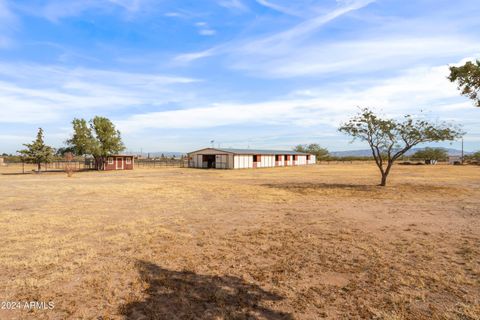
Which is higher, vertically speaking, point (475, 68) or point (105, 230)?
point (475, 68)

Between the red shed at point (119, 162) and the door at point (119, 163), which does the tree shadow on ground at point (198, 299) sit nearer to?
the red shed at point (119, 162)

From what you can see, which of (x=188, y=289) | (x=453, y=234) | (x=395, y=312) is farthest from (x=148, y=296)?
(x=453, y=234)

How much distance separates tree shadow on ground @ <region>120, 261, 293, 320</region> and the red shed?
4813 centimetres

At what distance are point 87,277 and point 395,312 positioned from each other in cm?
606

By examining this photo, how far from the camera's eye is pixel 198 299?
17.7 ft

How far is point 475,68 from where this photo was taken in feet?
31.5

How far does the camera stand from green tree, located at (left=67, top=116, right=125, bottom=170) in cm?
4634

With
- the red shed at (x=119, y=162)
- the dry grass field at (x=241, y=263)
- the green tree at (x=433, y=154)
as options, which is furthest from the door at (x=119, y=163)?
→ the green tree at (x=433, y=154)

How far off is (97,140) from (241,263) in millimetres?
46987

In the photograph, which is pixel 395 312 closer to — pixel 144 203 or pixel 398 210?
pixel 398 210

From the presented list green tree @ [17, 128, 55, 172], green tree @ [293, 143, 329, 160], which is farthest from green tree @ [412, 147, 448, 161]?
green tree @ [17, 128, 55, 172]

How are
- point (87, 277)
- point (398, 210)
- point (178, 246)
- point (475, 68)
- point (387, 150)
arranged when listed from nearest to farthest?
1. point (87, 277)
2. point (178, 246)
3. point (475, 68)
4. point (398, 210)
5. point (387, 150)

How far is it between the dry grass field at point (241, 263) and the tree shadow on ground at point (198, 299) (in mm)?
20

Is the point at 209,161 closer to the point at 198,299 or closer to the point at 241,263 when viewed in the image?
the point at 241,263
